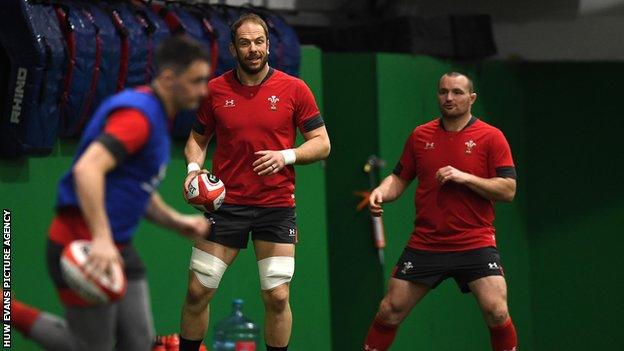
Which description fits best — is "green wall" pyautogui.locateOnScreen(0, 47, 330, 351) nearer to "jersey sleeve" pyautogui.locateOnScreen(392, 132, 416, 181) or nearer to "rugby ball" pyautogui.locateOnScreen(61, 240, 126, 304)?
"jersey sleeve" pyautogui.locateOnScreen(392, 132, 416, 181)

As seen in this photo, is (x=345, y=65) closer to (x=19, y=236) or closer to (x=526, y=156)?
(x=526, y=156)

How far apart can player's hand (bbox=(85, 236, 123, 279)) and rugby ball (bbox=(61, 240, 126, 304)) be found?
0.03 m

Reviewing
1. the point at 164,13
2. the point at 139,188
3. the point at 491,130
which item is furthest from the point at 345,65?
the point at 139,188

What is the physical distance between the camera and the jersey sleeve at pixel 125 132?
15.8 ft

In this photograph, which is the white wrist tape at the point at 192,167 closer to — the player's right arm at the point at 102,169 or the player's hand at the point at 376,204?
the player's hand at the point at 376,204

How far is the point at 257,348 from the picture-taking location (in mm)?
8914

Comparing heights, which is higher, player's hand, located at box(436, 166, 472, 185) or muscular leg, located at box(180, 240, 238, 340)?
player's hand, located at box(436, 166, 472, 185)

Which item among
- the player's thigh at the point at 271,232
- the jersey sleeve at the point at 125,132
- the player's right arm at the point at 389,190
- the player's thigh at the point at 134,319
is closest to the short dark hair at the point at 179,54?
the jersey sleeve at the point at 125,132

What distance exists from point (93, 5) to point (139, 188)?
10.2 ft

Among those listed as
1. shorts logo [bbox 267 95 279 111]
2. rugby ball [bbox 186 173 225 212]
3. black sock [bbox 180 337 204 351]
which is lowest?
black sock [bbox 180 337 204 351]

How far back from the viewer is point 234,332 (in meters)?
8.83

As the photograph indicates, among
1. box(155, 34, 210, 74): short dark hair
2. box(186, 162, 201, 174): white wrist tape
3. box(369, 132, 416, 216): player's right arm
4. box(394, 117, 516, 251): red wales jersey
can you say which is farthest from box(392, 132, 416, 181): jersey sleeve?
box(155, 34, 210, 74): short dark hair

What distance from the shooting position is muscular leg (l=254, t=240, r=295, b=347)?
696 centimetres

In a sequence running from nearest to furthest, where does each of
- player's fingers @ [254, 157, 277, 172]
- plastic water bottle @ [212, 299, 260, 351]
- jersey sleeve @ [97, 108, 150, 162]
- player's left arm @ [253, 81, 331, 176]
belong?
jersey sleeve @ [97, 108, 150, 162]
player's fingers @ [254, 157, 277, 172]
player's left arm @ [253, 81, 331, 176]
plastic water bottle @ [212, 299, 260, 351]
